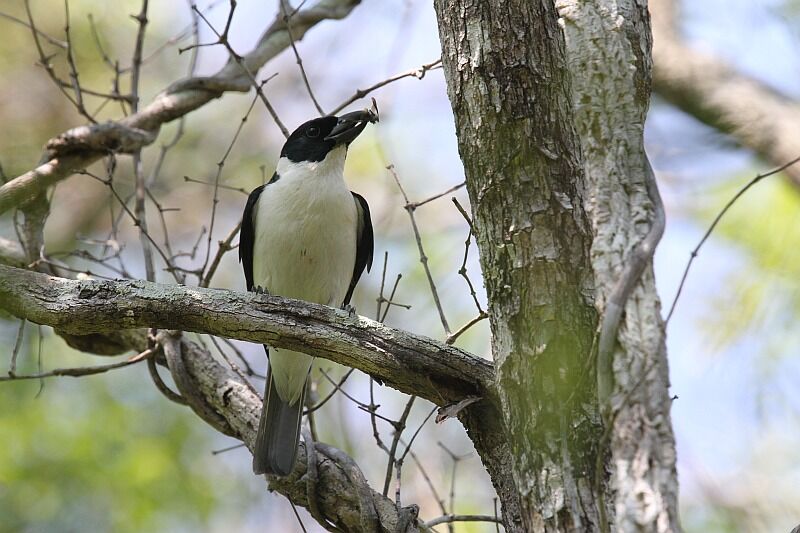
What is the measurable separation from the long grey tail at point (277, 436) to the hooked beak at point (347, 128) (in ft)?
4.34

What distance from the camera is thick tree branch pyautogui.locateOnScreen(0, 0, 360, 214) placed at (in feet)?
12.4

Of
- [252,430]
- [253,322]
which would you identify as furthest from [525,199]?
[252,430]

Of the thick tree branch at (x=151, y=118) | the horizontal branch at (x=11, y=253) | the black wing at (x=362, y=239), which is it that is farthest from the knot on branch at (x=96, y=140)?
the black wing at (x=362, y=239)

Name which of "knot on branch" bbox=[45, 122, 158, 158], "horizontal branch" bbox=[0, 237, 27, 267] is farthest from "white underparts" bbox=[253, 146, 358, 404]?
"horizontal branch" bbox=[0, 237, 27, 267]

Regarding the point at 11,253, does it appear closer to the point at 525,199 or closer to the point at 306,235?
the point at 306,235

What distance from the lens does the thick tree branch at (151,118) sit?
3793 millimetres

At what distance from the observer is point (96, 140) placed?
393cm

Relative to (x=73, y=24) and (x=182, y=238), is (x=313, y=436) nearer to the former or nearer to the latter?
(x=182, y=238)

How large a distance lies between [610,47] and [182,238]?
19.5 feet

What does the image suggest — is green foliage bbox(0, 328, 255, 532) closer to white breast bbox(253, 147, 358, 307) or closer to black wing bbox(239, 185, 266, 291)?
black wing bbox(239, 185, 266, 291)

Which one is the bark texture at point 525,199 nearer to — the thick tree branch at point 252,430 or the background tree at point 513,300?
the background tree at point 513,300

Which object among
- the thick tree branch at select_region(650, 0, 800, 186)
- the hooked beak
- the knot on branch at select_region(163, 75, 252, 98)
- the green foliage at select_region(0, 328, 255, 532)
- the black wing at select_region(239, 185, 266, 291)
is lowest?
the green foliage at select_region(0, 328, 255, 532)

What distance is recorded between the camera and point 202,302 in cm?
279

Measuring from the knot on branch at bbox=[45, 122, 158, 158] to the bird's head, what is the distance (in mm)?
794
